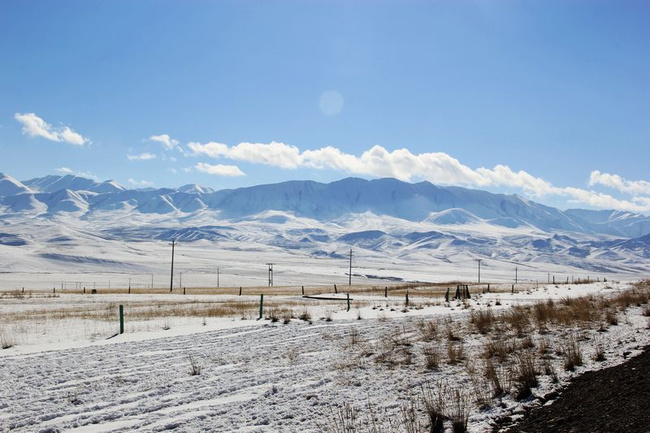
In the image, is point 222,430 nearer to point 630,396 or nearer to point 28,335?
point 630,396

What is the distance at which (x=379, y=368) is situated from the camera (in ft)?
38.5

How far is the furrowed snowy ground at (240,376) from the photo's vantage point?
8.73 metres

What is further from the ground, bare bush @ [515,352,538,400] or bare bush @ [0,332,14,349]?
bare bush @ [515,352,538,400]

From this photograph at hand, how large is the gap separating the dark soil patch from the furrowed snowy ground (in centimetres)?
53

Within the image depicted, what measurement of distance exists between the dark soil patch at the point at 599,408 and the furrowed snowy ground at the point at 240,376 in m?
0.53

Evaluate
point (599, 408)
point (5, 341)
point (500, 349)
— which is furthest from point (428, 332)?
point (5, 341)

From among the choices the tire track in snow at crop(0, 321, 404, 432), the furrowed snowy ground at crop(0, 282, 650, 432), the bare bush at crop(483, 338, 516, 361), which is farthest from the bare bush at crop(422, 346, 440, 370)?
the tire track in snow at crop(0, 321, 404, 432)

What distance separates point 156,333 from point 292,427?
46.3ft

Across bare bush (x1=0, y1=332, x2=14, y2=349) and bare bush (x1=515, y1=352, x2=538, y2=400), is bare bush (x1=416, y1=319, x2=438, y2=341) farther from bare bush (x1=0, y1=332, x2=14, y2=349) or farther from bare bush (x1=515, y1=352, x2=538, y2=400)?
bare bush (x1=0, y1=332, x2=14, y2=349)

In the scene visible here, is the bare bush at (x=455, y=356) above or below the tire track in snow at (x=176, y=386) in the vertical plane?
above

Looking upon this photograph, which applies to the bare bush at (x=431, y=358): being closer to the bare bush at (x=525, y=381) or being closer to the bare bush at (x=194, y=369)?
the bare bush at (x=525, y=381)

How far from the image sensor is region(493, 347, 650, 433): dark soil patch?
6.11 m

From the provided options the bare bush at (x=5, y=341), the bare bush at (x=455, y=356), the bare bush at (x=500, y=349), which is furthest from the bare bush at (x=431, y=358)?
the bare bush at (x=5, y=341)

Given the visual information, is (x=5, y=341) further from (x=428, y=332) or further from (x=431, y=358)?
(x=431, y=358)
